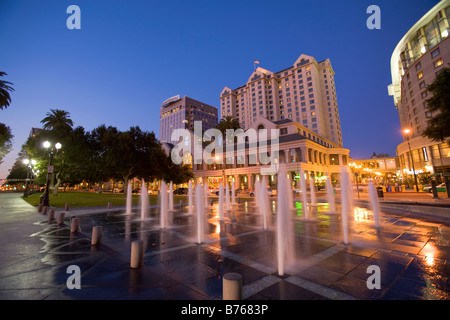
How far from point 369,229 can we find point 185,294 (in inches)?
345

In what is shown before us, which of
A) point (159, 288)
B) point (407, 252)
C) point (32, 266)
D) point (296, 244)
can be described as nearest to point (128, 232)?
point (32, 266)

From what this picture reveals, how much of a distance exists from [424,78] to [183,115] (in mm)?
110248

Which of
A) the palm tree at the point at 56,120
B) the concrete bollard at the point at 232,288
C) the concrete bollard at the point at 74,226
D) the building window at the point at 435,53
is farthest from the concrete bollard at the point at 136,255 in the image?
the building window at the point at 435,53

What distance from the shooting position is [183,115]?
4990 inches

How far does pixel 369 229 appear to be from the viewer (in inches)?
339

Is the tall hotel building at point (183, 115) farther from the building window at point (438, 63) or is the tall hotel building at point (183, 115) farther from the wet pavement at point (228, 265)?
the wet pavement at point (228, 265)

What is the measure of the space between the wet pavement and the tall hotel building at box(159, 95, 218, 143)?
399 ft

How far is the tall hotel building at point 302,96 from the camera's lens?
8338cm

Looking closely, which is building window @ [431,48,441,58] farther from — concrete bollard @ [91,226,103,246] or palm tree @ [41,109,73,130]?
palm tree @ [41,109,73,130]

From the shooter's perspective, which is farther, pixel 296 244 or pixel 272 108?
pixel 272 108

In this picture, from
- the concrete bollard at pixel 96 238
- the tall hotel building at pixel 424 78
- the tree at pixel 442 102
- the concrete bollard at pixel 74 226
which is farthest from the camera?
the tall hotel building at pixel 424 78

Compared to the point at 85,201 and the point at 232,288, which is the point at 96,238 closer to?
the point at 232,288

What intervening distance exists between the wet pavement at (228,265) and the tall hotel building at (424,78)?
4502 centimetres

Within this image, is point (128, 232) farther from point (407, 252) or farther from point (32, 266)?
point (407, 252)
